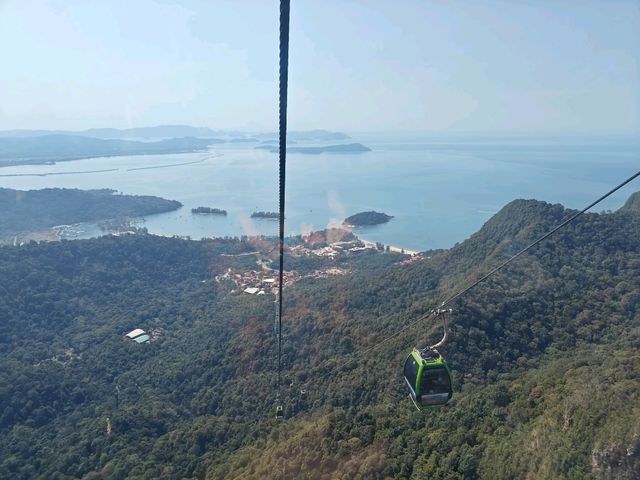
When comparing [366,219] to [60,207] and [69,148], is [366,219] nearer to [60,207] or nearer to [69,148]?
[60,207]

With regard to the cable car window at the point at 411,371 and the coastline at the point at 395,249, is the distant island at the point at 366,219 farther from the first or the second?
the cable car window at the point at 411,371

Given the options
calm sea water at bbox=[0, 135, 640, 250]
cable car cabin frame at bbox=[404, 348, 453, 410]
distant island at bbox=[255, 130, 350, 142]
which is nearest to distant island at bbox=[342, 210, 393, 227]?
calm sea water at bbox=[0, 135, 640, 250]

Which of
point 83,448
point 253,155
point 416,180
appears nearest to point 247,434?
point 83,448

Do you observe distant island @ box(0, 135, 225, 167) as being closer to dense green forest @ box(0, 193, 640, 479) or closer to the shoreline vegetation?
the shoreline vegetation

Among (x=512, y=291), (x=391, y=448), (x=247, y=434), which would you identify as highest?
(x=512, y=291)

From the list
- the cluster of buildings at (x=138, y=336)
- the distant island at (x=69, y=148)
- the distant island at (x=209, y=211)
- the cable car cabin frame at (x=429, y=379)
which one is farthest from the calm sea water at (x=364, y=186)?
the cable car cabin frame at (x=429, y=379)

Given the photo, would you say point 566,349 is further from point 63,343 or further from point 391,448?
point 63,343
